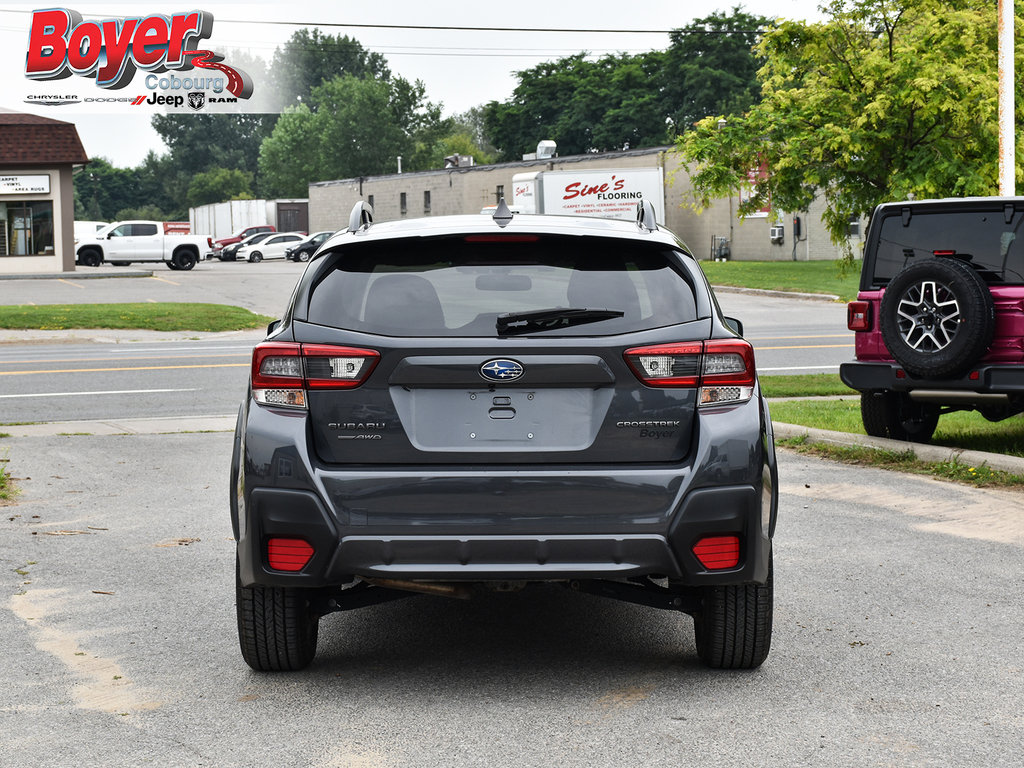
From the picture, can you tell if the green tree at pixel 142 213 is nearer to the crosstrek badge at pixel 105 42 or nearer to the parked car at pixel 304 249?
the parked car at pixel 304 249

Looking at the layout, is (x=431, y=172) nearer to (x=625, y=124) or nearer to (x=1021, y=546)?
(x=625, y=124)

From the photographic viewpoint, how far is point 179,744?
412 cm

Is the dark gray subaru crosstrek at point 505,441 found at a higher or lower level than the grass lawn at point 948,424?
higher

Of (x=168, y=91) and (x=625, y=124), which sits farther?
(x=625, y=124)

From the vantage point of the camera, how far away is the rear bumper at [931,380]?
28.6ft

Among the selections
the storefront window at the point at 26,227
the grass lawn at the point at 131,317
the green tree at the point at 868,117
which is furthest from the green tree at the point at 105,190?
the green tree at the point at 868,117

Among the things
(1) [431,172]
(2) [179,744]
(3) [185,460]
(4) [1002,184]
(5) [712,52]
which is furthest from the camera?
(5) [712,52]

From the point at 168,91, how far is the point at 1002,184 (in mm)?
43832

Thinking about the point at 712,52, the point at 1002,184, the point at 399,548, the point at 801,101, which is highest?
the point at 712,52

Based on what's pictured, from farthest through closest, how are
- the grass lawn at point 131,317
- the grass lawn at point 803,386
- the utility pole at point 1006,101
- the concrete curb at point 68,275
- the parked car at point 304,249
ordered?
1. the parked car at point 304,249
2. the concrete curb at point 68,275
3. the grass lawn at point 131,317
4. the grass lawn at point 803,386
5. the utility pole at point 1006,101

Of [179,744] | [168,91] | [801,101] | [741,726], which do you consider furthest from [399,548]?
[168,91]

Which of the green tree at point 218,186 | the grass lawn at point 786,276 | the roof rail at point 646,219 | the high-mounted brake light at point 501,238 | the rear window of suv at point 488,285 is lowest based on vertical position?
the grass lawn at point 786,276

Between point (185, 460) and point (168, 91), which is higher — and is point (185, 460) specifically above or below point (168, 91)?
below

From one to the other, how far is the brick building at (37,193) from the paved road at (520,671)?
4023 cm
